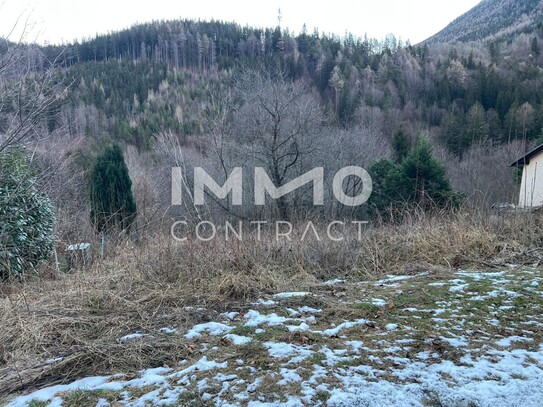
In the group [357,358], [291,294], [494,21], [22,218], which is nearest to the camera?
[357,358]

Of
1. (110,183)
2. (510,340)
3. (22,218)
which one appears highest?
(110,183)

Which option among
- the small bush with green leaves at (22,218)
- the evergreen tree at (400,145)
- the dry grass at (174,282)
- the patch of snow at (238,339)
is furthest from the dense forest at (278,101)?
the patch of snow at (238,339)

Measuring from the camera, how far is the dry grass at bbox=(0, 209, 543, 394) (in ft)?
7.50

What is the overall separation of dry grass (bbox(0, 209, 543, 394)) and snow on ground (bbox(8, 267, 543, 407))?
0.19m

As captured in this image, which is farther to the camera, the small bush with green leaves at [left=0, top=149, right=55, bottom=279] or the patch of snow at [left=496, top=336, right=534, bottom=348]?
the small bush with green leaves at [left=0, top=149, right=55, bottom=279]

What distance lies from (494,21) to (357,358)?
4081 inches

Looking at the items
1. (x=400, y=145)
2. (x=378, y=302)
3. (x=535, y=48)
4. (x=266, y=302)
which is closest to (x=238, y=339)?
(x=266, y=302)

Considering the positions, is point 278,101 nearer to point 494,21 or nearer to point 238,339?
point 238,339

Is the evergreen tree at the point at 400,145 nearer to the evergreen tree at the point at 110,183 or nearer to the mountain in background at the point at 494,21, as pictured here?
the evergreen tree at the point at 110,183

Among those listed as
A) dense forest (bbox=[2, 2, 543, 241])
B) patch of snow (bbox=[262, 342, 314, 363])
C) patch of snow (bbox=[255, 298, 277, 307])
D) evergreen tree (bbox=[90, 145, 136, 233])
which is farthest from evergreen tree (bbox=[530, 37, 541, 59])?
patch of snow (bbox=[262, 342, 314, 363])

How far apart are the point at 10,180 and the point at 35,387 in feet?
14.6

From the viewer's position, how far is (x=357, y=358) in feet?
6.92

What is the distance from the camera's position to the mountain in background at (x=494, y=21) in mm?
68375

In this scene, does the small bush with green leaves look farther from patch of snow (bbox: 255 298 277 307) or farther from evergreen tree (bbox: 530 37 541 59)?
evergreen tree (bbox: 530 37 541 59)
